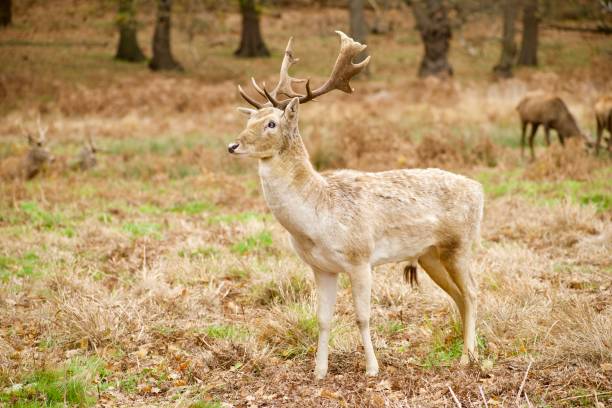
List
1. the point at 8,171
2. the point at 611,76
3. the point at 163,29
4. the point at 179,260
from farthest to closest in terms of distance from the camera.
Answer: the point at 163,29
the point at 611,76
the point at 8,171
the point at 179,260

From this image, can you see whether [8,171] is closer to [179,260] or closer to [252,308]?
[179,260]

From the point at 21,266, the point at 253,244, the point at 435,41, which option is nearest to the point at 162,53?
the point at 435,41

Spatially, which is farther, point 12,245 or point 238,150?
point 12,245

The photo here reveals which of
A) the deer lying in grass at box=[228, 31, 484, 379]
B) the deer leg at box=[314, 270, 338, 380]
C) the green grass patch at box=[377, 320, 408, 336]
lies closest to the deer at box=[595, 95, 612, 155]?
the green grass patch at box=[377, 320, 408, 336]

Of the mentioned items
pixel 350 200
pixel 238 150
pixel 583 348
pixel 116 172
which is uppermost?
pixel 238 150

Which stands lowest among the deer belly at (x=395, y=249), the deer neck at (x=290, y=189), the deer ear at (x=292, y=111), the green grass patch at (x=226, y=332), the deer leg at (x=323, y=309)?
the green grass patch at (x=226, y=332)

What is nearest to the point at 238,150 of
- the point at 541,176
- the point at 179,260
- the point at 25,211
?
the point at 179,260

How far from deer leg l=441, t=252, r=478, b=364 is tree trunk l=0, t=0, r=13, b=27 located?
15.8m

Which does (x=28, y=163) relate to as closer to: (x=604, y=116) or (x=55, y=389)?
(x=55, y=389)

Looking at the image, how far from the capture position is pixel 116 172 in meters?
15.4

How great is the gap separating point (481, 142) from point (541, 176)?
7.72ft

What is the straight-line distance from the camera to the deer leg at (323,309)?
19.3 ft

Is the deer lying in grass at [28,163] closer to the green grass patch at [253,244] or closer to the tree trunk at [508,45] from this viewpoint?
the green grass patch at [253,244]

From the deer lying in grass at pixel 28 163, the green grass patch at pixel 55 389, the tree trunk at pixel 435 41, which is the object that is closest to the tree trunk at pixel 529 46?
the tree trunk at pixel 435 41
